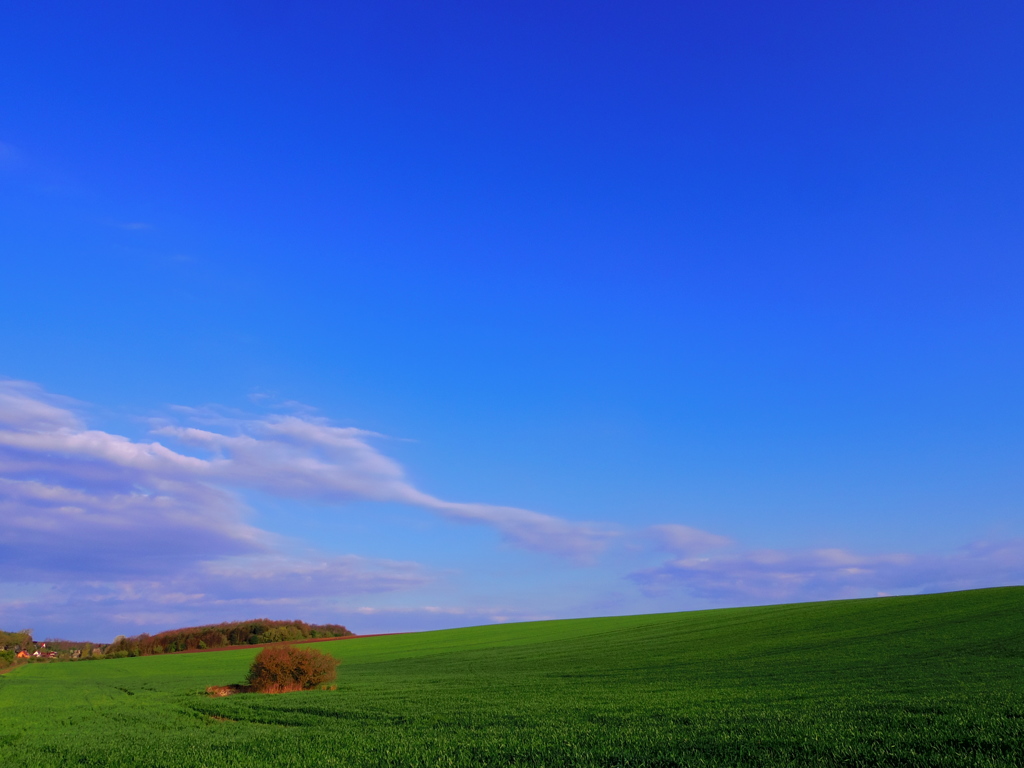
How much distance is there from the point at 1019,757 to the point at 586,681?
27.7 meters

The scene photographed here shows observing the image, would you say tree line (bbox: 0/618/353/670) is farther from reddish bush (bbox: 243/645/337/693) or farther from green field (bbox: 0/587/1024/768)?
reddish bush (bbox: 243/645/337/693)

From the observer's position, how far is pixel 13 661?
9288 centimetres

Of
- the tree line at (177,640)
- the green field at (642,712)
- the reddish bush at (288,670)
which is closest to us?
the green field at (642,712)

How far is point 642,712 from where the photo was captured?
64.6 feet

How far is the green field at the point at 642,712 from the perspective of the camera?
494 inches

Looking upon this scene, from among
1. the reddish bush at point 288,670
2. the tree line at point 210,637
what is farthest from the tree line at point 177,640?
the reddish bush at point 288,670

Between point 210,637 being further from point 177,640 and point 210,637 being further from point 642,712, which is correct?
point 642,712

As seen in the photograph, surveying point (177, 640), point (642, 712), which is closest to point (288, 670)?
point (642, 712)

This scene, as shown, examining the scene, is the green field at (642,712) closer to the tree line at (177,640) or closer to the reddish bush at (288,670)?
the reddish bush at (288,670)

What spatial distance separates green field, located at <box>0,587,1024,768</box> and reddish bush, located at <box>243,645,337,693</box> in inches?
170

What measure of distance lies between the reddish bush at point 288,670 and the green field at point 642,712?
432cm

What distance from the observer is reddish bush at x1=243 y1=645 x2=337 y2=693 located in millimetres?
41562

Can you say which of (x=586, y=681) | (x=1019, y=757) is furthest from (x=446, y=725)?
(x=586, y=681)

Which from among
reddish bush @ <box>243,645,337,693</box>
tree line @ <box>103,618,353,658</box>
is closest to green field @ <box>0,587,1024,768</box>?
reddish bush @ <box>243,645,337,693</box>
